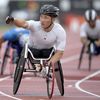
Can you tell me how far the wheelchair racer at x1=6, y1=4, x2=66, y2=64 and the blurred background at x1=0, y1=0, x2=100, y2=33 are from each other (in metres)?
31.9

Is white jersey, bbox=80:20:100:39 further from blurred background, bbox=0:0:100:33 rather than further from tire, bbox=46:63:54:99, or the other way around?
blurred background, bbox=0:0:100:33

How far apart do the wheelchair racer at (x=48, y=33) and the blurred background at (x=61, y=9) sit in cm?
3195

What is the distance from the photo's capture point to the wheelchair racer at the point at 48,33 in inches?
596

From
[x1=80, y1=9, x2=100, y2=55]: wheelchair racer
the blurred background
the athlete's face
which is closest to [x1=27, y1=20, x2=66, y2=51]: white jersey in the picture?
the athlete's face

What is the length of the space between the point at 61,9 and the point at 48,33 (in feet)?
110

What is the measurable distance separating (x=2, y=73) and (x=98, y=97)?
5.62 m

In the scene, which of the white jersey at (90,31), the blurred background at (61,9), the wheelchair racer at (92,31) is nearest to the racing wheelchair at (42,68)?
the wheelchair racer at (92,31)

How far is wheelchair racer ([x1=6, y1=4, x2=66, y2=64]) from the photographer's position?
15.1 m

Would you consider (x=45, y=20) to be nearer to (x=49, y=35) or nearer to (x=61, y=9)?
(x=49, y=35)

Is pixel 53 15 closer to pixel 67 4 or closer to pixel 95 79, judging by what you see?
pixel 95 79

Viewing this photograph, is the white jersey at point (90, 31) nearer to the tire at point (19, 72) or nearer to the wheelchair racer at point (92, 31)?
the wheelchair racer at point (92, 31)

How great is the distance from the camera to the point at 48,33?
15391 mm

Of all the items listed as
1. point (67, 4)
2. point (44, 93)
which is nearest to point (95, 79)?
point (44, 93)

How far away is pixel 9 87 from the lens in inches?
676
